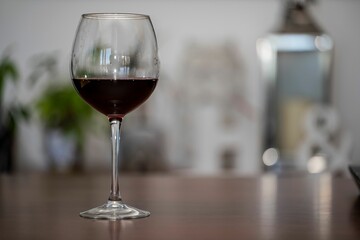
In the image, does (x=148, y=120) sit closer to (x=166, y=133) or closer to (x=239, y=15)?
(x=166, y=133)

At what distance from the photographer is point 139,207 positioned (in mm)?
948

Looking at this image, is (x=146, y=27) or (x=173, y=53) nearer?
(x=146, y=27)

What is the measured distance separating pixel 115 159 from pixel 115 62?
10cm

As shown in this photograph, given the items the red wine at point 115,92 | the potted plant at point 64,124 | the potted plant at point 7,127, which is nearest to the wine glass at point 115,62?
the red wine at point 115,92

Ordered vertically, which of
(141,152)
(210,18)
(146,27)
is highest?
(210,18)

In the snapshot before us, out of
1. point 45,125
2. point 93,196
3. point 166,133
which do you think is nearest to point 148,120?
point 166,133

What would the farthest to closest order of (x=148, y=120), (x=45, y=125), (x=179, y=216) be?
1. (x=148, y=120)
2. (x=45, y=125)
3. (x=179, y=216)

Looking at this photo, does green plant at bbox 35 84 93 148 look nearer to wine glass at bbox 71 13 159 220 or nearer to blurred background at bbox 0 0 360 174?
blurred background at bbox 0 0 360 174

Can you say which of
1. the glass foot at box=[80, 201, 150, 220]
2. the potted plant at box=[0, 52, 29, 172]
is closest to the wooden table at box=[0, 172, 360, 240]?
the glass foot at box=[80, 201, 150, 220]

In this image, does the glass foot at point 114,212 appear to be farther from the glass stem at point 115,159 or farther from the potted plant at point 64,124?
the potted plant at point 64,124

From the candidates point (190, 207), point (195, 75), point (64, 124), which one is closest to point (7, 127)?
point (64, 124)

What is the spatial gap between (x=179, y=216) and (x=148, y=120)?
2712 mm

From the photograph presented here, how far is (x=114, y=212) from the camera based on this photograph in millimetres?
860

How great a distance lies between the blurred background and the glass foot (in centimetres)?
263
